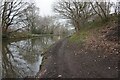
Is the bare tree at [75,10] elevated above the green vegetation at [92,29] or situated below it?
above

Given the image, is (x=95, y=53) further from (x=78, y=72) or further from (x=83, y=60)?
(x=78, y=72)

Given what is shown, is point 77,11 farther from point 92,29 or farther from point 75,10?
point 92,29

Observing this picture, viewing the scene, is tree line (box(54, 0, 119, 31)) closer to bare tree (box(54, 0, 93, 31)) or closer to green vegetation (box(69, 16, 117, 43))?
bare tree (box(54, 0, 93, 31))

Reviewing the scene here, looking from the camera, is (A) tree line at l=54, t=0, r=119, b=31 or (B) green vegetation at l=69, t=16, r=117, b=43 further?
(A) tree line at l=54, t=0, r=119, b=31

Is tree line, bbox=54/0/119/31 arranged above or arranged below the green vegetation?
above

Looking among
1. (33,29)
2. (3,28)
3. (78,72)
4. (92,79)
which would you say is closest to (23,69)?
(78,72)

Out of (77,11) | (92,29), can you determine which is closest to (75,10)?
(77,11)

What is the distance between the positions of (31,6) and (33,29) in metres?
28.7

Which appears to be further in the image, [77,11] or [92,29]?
[77,11]

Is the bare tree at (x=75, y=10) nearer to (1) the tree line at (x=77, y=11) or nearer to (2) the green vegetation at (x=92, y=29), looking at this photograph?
(1) the tree line at (x=77, y=11)

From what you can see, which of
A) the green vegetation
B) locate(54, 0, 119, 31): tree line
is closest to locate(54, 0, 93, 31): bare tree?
locate(54, 0, 119, 31): tree line

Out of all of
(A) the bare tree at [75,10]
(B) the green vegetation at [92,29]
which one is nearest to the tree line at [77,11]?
(A) the bare tree at [75,10]

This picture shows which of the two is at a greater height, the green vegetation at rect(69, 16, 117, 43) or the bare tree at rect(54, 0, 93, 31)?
the bare tree at rect(54, 0, 93, 31)

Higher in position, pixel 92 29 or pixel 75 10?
pixel 75 10
